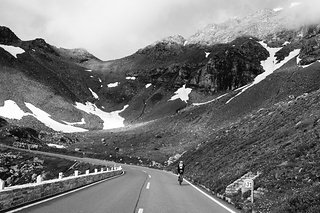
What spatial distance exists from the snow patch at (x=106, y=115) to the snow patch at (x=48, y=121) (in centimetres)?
1615

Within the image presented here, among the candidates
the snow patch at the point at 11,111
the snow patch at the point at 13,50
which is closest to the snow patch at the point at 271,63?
the snow patch at the point at 11,111

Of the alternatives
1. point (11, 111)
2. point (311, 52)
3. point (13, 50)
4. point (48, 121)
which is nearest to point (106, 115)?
point (48, 121)

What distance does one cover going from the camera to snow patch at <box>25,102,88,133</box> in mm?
120494

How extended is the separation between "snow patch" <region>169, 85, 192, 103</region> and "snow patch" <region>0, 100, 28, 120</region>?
222ft

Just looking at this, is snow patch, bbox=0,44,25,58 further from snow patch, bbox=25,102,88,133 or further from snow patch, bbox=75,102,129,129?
snow patch, bbox=25,102,88,133

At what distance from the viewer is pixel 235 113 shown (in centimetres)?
9381

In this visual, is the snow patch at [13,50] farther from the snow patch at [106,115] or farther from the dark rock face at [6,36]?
the snow patch at [106,115]

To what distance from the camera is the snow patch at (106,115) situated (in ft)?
463

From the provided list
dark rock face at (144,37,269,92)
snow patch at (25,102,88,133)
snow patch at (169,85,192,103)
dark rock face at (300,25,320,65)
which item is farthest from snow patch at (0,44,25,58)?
dark rock face at (300,25,320,65)

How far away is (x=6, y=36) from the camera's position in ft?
595

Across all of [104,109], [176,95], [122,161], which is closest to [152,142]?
[122,161]

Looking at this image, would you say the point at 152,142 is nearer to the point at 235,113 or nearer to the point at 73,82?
the point at 235,113

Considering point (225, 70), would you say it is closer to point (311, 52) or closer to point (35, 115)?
point (311, 52)

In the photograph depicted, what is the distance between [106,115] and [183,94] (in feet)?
129
